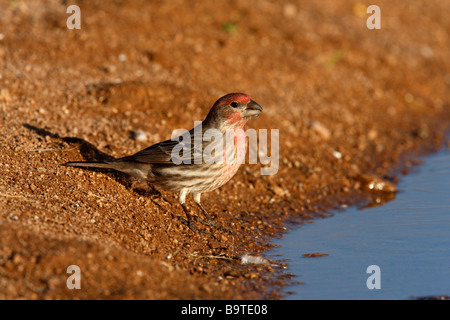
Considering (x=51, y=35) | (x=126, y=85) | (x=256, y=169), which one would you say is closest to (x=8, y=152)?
(x=126, y=85)

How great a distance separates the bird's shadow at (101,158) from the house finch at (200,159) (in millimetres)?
228

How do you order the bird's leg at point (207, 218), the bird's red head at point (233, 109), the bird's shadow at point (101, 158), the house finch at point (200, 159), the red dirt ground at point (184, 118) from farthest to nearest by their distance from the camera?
the bird's shadow at point (101, 158), the bird's leg at point (207, 218), the bird's red head at point (233, 109), the house finch at point (200, 159), the red dirt ground at point (184, 118)

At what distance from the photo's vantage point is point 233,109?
20.5 feet

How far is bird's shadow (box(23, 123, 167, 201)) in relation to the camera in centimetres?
657

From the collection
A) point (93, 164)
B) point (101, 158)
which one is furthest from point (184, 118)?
point (93, 164)

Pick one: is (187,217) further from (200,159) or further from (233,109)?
(233,109)

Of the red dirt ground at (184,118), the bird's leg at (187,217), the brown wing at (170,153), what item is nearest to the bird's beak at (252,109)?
the brown wing at (170,153)

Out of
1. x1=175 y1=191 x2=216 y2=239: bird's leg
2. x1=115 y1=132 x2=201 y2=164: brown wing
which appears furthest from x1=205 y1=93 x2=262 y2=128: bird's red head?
x1=175 y1=191 x2=216 y2=239: bird's leg

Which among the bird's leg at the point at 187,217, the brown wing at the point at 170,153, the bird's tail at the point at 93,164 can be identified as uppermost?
the brown wing at the point at 170,153

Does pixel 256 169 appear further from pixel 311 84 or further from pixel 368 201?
pixel 311 84

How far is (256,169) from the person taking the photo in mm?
7809

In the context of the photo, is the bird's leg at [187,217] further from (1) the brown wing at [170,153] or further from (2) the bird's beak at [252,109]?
(2) the bird's beak at [252,109]

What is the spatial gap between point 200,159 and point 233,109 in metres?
0.62

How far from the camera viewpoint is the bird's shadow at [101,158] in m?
6.57
